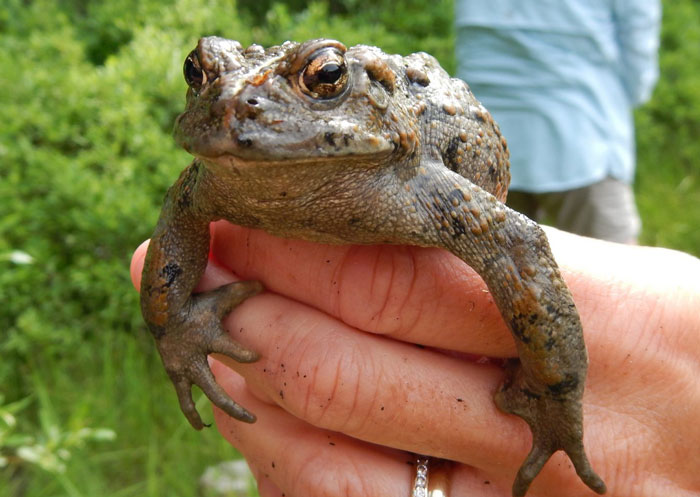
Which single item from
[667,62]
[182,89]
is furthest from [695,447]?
[667,62]

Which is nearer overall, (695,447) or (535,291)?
(535,291)

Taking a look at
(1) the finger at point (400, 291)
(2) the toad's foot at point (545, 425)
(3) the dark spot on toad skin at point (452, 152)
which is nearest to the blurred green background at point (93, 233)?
(1) the finger at point (400, 291)

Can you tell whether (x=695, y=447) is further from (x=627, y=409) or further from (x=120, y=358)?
(x=120, y=358)

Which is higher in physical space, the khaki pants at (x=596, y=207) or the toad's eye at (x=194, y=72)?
the toad's eye at (x=194, y=72)

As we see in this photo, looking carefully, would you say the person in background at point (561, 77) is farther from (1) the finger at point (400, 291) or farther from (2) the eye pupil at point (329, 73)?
(2) the eye pupil at point (329, 73)

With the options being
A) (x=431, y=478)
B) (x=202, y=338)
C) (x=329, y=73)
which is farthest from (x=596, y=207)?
(x=329, y=73)
